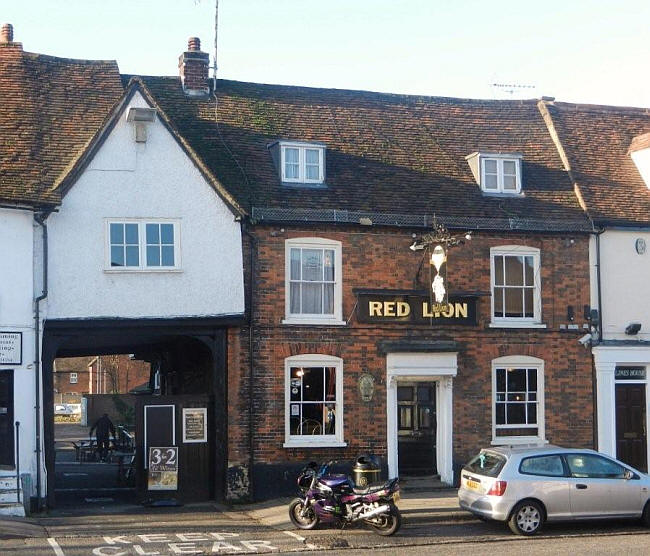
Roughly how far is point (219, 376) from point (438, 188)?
684 centimetres

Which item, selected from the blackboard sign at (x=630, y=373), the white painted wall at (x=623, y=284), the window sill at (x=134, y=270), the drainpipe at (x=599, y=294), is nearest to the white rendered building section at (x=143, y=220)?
the window sill at (x=134, y=270)

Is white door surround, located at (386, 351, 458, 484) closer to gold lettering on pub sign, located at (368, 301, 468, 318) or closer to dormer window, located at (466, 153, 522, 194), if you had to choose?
gold lettering on pub sign, located at (368, 301, 468, 318)

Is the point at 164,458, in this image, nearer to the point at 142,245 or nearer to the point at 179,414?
the point at 179,414

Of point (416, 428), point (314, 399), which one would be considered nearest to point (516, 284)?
point (416, 428)

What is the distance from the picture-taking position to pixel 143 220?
71.1ft

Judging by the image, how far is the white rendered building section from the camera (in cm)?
2105

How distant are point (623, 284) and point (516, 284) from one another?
2573 millimetres

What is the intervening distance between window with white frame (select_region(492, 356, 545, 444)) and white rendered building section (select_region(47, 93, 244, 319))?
6192mm

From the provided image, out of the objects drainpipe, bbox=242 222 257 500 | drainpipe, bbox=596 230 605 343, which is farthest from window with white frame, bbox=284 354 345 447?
drainpipe, bbox=596 230 605 343

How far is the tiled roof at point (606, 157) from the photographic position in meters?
24.5

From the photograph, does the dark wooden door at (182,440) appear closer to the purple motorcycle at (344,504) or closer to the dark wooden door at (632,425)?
the purple motorcycle at (344,504)

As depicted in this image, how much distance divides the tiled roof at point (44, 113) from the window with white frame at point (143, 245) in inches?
59.1

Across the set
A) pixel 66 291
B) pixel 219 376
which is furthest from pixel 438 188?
pixel 66 291

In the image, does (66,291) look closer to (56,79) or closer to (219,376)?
(219,376)
